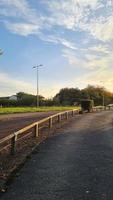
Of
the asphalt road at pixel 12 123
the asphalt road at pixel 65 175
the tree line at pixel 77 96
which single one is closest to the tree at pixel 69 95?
the tree line at pixel 77 96

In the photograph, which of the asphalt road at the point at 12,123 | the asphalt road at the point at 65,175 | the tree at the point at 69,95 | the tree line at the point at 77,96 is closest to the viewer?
the asphalt road at the point at 65,175

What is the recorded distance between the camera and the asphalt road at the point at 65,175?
8.73 meters

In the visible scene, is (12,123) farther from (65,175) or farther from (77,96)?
(77,96)

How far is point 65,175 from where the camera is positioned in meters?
10.7

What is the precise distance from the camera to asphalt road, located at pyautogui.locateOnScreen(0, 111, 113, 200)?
28.7 feet

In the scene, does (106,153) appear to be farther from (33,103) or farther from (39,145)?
(33,103)

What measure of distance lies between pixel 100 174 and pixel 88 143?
768cm

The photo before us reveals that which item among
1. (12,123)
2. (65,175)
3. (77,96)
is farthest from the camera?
(77,96)

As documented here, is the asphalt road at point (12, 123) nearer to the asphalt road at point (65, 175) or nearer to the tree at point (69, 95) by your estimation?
the asphalt road at point (65, 175)

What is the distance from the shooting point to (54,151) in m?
15.5

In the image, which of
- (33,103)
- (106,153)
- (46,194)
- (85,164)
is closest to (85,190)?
(46,194)

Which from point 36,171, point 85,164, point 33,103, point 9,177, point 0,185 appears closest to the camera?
point 0,185

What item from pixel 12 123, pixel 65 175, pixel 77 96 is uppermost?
pixel 77 96

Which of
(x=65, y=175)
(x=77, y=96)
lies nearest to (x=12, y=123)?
(x=65, y=175)
